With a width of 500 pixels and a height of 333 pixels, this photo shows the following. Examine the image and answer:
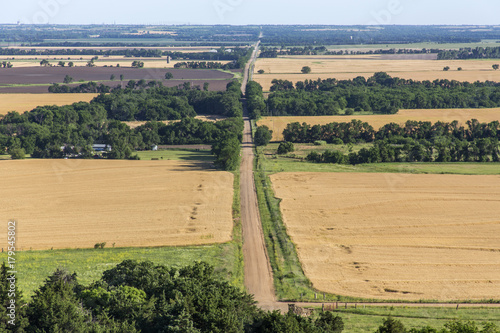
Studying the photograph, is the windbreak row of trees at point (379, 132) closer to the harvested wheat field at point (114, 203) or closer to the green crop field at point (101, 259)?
the harvested wheat field at point (114, 203)

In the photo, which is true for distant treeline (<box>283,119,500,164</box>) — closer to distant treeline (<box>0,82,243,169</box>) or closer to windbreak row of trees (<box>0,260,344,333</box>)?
distant treeline (<box>0,82,243,169</box>)

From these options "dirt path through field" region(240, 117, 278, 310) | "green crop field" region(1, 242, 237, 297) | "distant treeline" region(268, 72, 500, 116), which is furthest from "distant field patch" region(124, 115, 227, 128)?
"green crop field" region(1, 242, 237, 297)

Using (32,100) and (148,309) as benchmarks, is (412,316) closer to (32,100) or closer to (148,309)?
(148,309)

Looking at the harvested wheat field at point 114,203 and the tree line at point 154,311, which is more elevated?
the harvested wheat field at point 114,203

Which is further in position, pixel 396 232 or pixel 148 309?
pixel 396 232

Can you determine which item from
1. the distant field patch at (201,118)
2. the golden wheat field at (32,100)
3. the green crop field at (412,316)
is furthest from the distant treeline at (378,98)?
the green crop field at (412,316)

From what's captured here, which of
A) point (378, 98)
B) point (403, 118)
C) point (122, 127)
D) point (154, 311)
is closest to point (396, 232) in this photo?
point (154, 311)
